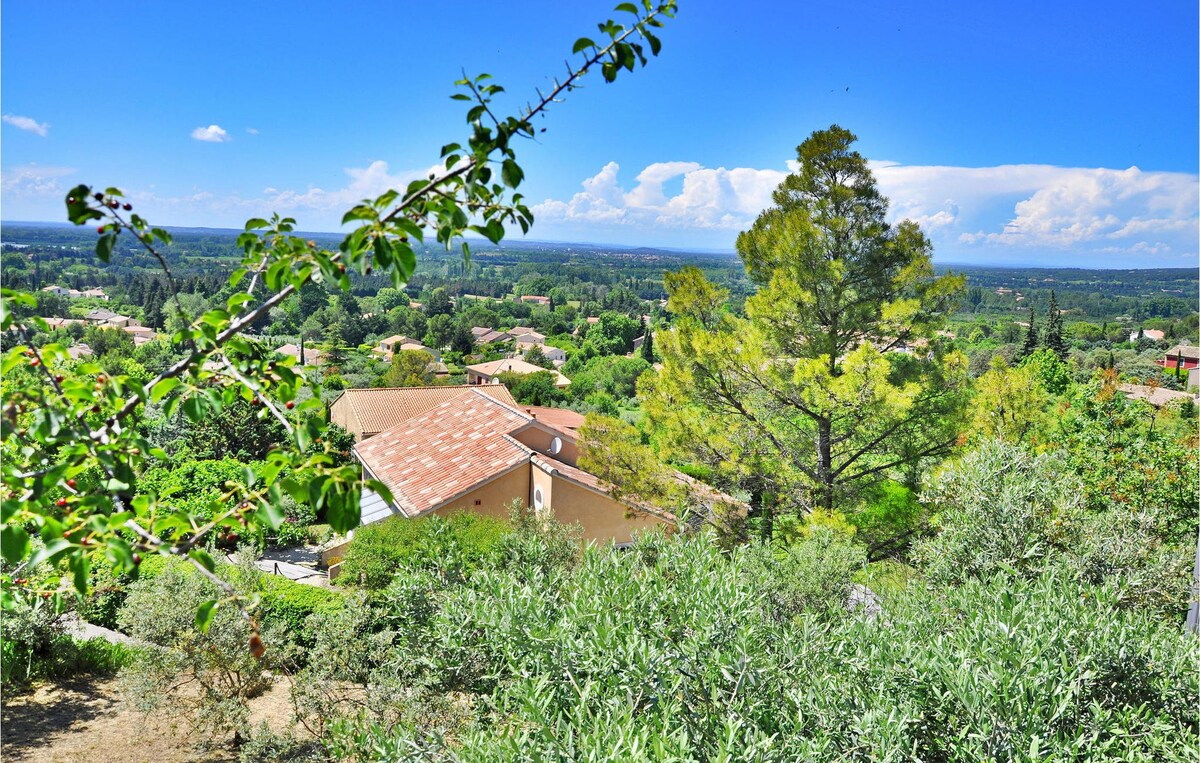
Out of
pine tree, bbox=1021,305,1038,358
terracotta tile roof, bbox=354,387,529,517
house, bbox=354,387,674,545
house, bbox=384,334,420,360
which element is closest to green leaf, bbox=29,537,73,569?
house, bbox=354,387,674,545

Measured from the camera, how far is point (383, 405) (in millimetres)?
30359

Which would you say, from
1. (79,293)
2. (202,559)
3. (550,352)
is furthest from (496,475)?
(79,293)

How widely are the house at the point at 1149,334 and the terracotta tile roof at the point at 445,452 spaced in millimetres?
73475

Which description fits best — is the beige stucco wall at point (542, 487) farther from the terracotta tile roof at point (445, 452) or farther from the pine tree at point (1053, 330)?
the pine tree at point (1053, 330)

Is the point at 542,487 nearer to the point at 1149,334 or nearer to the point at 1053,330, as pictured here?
the point at 1053,330

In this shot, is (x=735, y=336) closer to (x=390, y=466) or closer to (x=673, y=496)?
(x=673, y=496)

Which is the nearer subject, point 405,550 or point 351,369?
point 405,550

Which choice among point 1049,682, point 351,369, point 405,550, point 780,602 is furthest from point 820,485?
point 351,369

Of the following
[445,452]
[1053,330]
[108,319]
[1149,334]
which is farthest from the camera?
[1149,334]

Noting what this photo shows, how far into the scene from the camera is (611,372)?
61.7 m

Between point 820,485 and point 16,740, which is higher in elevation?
point 820,485

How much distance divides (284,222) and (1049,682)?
452cm

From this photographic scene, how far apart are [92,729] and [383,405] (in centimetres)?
2224

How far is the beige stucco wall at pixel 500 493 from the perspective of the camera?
628 inches
